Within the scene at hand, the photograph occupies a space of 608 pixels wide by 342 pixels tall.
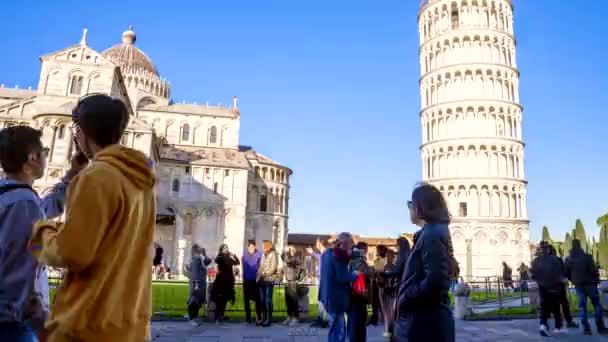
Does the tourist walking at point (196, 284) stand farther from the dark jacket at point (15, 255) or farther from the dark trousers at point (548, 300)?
the dark jacket at point (15, 255)

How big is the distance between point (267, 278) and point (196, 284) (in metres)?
1.75

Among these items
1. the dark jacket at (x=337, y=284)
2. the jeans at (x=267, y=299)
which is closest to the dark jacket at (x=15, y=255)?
the dark jacket at (x=337, y=284)

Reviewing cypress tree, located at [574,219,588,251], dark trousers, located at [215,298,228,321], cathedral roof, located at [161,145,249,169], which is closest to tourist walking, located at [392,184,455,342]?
dark trousers, located at [215,298,228,321]

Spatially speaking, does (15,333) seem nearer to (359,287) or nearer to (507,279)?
(359,287)

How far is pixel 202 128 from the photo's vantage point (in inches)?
2140

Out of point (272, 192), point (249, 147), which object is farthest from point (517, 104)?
point (249, 147)

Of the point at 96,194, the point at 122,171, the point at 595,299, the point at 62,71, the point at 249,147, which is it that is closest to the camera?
the point at 96,194

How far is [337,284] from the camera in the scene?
20.1 ft

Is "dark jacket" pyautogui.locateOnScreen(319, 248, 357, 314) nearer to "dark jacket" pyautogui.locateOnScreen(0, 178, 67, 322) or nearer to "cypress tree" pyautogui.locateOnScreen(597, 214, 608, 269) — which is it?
"dark jacket" pyautogui.locateOnScreen(0, 178, 67, 322)

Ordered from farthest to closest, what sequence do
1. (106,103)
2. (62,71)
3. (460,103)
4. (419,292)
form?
(460,103)
(62,71)
(419,292)
(106,103)

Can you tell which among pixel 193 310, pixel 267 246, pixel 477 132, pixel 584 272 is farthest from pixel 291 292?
pixel 477 132

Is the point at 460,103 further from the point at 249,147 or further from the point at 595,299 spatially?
the point at 595,299

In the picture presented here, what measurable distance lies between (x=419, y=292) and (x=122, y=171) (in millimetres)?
2441

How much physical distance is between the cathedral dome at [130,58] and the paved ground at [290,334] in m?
55.8
